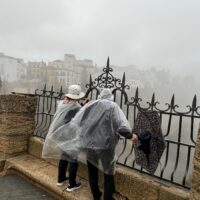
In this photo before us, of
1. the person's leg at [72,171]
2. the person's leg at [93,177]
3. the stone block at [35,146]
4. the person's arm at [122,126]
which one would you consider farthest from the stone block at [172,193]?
the stone block at [35,146]

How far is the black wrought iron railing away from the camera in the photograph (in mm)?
3711

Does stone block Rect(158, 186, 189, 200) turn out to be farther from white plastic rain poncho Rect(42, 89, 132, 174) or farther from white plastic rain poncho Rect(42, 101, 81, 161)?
white plastic rain poncho Rect(42, 101, 81, 161)

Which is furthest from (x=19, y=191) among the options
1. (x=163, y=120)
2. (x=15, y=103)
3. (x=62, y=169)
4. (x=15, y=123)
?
(x=163, y=120)

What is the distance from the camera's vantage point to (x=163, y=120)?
Answer: 4.79 m

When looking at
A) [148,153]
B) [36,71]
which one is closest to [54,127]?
[148,153]

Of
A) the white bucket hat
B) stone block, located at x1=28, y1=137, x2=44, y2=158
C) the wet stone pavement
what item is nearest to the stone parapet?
the wet stone pavement

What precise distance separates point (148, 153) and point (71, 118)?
1.35m

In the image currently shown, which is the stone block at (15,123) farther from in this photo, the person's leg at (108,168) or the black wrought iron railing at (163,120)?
the person's leg at (108,168)

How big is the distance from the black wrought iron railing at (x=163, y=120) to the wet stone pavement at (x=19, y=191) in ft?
4.24

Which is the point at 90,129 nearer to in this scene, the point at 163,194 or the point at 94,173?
the point at 94,173

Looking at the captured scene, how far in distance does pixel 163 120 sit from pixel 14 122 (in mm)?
3055

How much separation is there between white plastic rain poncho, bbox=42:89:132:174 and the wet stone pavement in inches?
50.5

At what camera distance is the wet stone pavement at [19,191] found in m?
4.55

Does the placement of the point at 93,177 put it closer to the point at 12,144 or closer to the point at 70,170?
the point at 70,170
